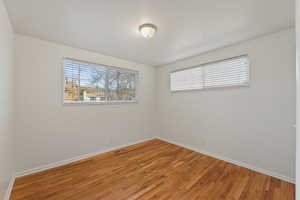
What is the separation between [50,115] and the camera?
2334 millimetres

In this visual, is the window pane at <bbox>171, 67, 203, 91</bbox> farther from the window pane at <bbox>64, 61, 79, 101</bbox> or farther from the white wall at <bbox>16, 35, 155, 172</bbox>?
the window pane at <bbox>64, 61, 79, 101</bbox>

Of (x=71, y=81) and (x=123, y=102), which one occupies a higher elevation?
(x=71, y=81)

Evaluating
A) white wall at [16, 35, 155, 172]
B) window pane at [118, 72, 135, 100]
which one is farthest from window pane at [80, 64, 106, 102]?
window pane at [118, 72, 135, 100]

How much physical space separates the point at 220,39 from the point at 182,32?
79 centimetres

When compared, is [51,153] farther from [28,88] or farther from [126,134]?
[126,134]

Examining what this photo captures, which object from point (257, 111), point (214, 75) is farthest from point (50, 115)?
point (257, 111)

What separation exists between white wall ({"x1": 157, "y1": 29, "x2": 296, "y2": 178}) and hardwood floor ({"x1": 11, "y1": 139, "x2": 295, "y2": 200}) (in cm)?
32

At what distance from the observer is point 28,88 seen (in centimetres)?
215

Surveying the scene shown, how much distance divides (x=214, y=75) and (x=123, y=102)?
91.3 inches

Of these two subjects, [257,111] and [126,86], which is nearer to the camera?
[257,111]

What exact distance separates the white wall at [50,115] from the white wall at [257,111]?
7.36 ft

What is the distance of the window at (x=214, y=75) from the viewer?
7.91ft

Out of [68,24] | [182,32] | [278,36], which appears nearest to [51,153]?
[68,24]

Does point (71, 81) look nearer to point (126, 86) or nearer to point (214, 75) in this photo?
point (126, 86)
